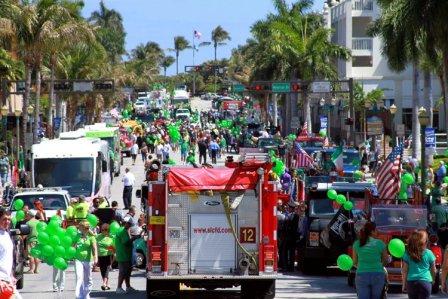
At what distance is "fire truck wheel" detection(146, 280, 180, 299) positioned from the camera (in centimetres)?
2080

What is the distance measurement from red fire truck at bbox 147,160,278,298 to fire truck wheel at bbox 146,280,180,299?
13.7 inches

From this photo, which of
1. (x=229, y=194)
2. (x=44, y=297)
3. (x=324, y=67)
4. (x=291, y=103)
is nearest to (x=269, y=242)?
(x=229, y=194)

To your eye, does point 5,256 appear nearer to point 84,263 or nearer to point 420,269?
point 420,269

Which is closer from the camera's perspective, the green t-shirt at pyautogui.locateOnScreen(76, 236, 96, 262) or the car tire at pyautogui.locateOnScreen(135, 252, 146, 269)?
the green t-shirt at pyautogui.locateOnScreen(76, 236, 96, 262)

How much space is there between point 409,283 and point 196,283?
5.85 metres

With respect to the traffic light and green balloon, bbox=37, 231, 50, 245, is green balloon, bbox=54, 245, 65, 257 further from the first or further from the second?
the traffic light

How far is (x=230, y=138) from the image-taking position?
87000mm

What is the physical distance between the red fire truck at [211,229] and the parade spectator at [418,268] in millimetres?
5026

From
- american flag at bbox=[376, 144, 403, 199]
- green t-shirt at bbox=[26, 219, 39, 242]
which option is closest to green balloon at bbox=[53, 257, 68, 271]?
green t-shirt at bbox=[26, 219, 39, 242]

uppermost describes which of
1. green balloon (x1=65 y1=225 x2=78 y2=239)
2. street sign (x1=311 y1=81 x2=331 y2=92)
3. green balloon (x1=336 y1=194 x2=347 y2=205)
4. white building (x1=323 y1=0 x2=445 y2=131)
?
white building (x1=323 y1=0 x2=445 y2=131)

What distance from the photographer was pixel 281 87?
2734 inches

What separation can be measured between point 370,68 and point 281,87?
2213 cm

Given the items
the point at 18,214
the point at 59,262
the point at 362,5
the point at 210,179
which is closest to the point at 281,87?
the point at 362,5

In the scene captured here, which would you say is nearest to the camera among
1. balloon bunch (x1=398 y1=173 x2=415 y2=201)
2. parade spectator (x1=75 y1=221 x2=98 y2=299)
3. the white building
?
parade spectator (x1=75 y1=221 x2=98 y2=299)
